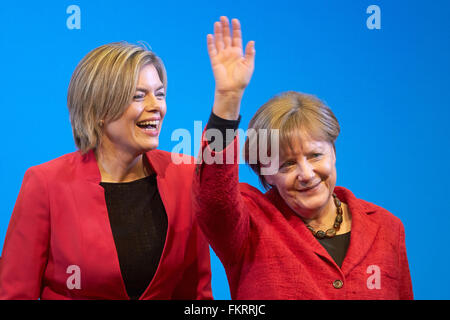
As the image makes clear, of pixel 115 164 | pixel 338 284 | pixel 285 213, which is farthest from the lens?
pixel 115 164

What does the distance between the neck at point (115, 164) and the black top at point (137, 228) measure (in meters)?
0.02

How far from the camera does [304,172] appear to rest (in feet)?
5.10

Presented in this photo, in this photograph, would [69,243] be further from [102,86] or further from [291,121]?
[291,121]

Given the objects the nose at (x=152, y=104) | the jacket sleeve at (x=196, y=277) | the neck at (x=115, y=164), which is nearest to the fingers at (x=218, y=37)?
the nose at (x=152, y=104)

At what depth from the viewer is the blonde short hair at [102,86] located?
1.72 meters

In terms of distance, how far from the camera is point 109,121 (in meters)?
1.75

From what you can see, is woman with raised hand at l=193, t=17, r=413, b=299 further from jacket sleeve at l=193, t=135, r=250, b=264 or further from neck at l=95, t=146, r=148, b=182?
neck at l=95, t=146, r=148, b=182

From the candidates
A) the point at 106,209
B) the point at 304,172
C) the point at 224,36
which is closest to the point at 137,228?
the point at 106,209

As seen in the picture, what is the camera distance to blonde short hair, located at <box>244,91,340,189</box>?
1.58m

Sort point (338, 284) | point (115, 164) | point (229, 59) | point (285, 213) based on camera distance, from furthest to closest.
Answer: point (115, 164)
point (285, 213)
point (338, 284)
point (229, 59)

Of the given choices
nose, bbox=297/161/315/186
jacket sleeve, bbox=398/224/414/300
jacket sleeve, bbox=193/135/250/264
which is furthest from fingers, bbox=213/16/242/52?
jacket sleeve, bbox=398/224/414/300

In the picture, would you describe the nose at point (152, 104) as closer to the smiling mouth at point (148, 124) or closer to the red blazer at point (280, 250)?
the smiling mouth at point (148, 124)

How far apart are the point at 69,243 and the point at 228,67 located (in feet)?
2.16
